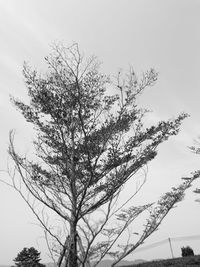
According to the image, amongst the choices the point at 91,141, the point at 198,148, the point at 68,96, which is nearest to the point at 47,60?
the point at 68,96

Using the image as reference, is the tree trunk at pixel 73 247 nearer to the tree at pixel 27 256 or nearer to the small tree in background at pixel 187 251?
the small tree in background at pixel 187 251

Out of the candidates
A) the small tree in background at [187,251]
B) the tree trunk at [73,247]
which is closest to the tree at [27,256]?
the small tree in background at [187,251]

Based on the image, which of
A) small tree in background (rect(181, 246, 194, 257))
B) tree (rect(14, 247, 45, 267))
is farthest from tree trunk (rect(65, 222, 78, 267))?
tree (rect(14, 247, 45, 267))

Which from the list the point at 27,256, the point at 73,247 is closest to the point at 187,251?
the point at 73,247

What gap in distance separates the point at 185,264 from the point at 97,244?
4.60 metres

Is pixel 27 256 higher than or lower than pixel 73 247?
higher

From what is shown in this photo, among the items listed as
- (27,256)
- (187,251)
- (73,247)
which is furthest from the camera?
(27,256)

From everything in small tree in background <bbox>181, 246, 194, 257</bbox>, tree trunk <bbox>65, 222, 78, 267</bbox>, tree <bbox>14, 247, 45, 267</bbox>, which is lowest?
tree trunk <bbox>65, 222, 78, 267</bbox>

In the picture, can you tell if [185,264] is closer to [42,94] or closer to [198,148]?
[198,148]

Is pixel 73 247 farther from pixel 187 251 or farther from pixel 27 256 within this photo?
pixel 27 256

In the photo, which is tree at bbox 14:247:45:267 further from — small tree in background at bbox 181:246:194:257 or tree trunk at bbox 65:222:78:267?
tree trunk at bbox 65:222:78:267

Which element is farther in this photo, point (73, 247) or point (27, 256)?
point (27, 256)

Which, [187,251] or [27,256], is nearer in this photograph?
[187,251]

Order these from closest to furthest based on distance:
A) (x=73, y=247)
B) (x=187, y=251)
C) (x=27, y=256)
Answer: (x=73, y=247) < (x=187, y=251) < (x=27, y=256)
